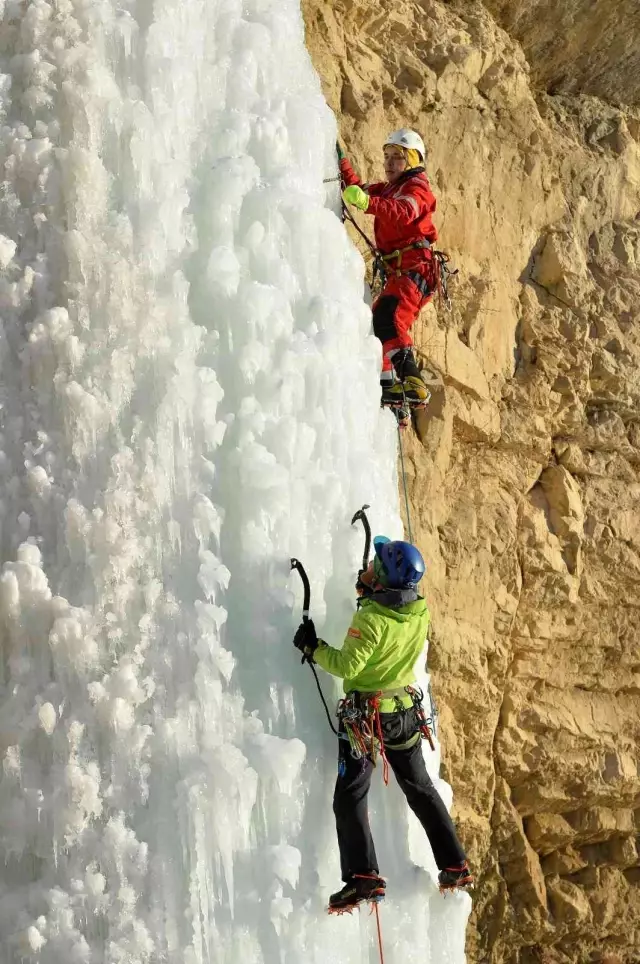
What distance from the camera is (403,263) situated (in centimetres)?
546

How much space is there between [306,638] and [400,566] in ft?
1.51

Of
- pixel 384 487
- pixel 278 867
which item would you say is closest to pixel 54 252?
pixel 384 487

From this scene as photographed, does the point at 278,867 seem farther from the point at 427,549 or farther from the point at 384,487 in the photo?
the point at 427,549

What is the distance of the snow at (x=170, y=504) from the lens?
3848mm

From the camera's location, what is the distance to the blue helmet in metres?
4.19

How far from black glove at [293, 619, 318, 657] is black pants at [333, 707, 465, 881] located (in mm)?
401

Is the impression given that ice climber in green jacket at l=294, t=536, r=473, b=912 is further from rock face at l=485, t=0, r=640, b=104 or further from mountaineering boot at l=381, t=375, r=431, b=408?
rock face at l=485, t=0, r=640, b=104

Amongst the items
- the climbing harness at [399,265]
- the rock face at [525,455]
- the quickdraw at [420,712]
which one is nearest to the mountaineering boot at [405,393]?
the climbing harness at [399,265]

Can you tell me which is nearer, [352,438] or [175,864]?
[175,864]

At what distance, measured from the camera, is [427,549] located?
20.8ft

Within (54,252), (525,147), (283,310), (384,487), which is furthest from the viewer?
(525,147)

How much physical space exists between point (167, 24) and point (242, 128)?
0.53 m

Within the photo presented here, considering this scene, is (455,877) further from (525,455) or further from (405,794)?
(525,455)

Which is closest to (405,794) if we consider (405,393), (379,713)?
(379,713)
